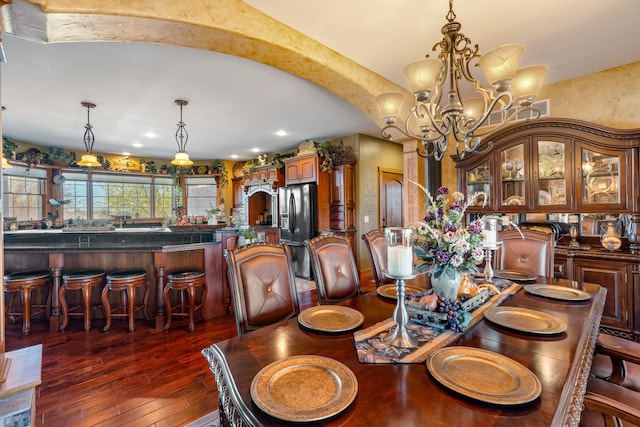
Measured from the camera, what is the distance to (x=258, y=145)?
6371 millimetres

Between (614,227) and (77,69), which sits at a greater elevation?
(77,69)

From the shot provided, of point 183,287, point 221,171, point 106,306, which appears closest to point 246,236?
point 183,287

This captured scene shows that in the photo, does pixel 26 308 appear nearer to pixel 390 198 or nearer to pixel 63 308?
pixel 63 308

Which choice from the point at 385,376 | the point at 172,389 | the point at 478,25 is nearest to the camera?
the point at 385,376

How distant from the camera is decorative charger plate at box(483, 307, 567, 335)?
1.29m

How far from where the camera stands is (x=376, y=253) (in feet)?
7.99

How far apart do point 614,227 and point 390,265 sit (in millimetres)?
3371

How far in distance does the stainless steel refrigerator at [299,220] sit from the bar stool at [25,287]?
11.5 feet

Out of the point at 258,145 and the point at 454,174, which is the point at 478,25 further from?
the point at 258,145

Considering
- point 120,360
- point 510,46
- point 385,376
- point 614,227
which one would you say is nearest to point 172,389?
point 120,360

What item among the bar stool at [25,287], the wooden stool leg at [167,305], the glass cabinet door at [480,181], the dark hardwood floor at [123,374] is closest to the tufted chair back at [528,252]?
the glass cabinet door at [480,181]

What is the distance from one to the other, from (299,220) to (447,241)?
14.6 feet

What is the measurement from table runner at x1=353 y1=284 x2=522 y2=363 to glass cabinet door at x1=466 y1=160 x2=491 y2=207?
2.49 meters

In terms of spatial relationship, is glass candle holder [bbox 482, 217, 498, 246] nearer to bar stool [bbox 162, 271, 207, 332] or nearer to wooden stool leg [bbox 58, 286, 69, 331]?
bar stool [bbox 162, 271, 207, 332]
